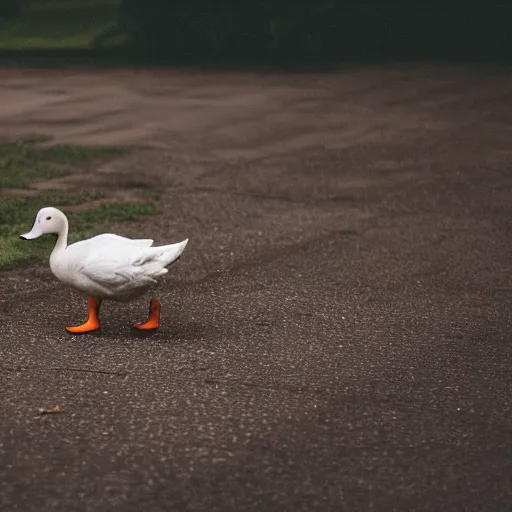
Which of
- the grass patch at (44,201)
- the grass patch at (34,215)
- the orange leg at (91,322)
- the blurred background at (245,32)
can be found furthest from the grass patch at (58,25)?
the orange leg at (91,322)

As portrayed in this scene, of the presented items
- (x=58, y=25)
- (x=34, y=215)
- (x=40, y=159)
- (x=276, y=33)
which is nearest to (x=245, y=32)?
(x=276, y=33)

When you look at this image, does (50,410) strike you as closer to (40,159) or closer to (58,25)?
(40,159)

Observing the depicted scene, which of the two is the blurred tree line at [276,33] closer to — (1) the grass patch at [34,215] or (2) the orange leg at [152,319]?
(1) the grass patch at [34,215]

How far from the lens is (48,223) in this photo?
3670 millimetres

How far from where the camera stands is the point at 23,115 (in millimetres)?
8000

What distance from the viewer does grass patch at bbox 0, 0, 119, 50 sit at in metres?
10.8

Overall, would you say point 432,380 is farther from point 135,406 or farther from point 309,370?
point 135,406

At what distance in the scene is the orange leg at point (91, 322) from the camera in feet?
12.0

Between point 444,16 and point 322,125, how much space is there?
13.3 ft

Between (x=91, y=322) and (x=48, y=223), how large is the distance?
0.38 m

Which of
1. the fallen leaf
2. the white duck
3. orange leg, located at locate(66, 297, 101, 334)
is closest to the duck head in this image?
→ the white duck

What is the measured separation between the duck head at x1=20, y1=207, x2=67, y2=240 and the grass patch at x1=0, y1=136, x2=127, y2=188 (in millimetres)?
2322

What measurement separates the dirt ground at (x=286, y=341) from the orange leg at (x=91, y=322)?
2.7 inches

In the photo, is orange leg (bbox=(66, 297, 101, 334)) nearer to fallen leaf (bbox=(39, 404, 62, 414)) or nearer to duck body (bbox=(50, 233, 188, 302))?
duck body (bbox=(50, 233, 188, 302))
